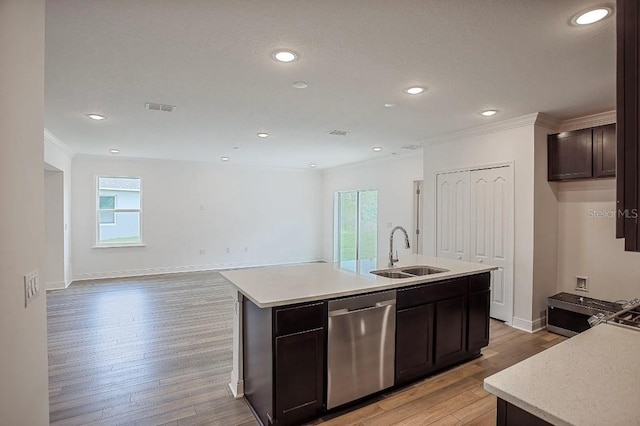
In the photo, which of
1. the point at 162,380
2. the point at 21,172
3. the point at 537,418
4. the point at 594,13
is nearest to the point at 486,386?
the point at 537,418

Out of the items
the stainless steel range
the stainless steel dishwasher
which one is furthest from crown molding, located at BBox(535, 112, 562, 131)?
the stainless steel dishwasher

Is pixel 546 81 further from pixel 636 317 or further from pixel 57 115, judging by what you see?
pixel 57 115

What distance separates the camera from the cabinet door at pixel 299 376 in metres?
2.06

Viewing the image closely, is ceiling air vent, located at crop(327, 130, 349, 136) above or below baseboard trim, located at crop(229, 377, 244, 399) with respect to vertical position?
above

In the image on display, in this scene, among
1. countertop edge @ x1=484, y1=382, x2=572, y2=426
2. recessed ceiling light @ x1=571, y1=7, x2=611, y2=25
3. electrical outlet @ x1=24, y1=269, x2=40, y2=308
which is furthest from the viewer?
recessed ceiling light @ x1=571, y1=7, x2=611, y2=25

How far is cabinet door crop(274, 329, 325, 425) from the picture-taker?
206 centimetres

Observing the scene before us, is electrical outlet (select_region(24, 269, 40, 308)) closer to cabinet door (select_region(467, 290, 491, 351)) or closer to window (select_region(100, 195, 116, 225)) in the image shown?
cabinet door (select_region(467, 290, 491, 351))

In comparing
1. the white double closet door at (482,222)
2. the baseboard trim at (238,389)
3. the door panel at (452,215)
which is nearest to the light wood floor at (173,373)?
the baseboard trim at (238,389)

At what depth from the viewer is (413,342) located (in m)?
2.68

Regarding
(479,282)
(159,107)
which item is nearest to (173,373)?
(159,107)

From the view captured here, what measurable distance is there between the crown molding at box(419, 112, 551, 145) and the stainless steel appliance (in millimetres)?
2088

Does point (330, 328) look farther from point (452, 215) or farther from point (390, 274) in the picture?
point (452, 215)

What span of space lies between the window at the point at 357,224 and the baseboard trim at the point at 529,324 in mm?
3505

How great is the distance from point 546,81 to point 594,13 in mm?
1058
